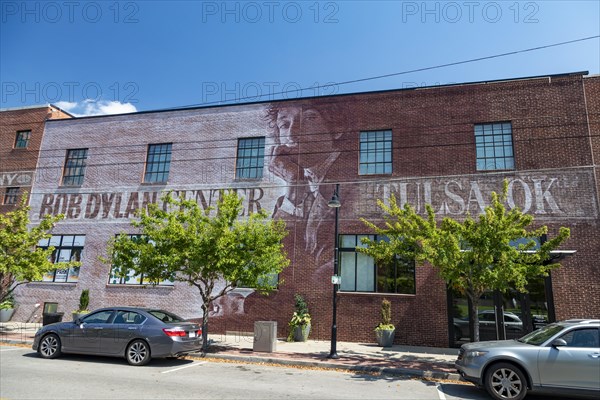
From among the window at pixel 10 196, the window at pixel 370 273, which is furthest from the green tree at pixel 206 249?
the window at pixel 10 196

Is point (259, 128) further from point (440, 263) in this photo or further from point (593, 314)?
point (593, 314)

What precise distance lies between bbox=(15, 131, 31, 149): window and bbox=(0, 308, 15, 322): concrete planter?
9059 mm

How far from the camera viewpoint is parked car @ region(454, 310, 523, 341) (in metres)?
15.3

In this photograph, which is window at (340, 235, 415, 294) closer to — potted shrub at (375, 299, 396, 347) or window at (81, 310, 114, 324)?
potted shrub at (375, 299, 396, 347)

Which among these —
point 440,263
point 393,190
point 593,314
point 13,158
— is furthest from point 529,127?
point 13,158

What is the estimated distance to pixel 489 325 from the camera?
611 inches

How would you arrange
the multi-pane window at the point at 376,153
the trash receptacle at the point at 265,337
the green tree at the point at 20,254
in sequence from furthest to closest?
the multi-pane window at the point at 376,153 → the green tree at the point at 20,254 → the trash receptacle at the point at 265,337

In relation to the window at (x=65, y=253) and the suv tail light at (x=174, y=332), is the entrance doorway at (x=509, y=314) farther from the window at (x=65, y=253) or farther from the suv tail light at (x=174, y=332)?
the window at (x=65, y=253)

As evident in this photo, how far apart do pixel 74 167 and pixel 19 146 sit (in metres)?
4.21

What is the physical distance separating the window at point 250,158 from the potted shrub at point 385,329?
8165 mm

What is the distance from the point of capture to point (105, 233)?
2084 centimetres

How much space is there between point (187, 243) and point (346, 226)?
23.3ft

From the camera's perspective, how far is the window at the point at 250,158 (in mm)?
20000

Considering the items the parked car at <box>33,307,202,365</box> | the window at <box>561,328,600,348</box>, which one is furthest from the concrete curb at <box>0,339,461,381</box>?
the window at <box>561,328,600,348</box>
